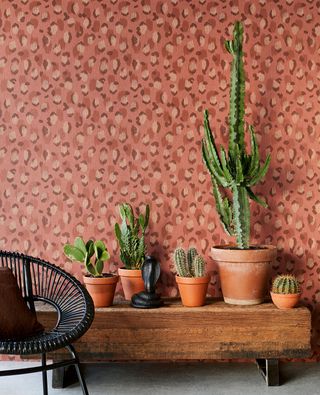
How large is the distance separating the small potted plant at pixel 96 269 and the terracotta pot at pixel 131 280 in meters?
0.07

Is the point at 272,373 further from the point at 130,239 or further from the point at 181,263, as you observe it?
the point at 130,239

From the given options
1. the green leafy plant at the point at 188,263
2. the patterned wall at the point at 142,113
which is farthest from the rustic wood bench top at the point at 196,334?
the patterned wall at the point at 142,113

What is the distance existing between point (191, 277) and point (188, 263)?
9 centimetres

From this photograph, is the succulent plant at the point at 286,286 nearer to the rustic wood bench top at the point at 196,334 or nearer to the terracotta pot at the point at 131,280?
the rustic wood bench top at the point at 196,334

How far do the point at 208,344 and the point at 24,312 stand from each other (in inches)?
39.3

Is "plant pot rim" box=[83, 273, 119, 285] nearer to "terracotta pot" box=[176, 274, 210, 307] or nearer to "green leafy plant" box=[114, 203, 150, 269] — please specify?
"green leafy plant" box=[114, 203, 150, 269]

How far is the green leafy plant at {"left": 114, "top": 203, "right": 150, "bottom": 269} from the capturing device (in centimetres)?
309

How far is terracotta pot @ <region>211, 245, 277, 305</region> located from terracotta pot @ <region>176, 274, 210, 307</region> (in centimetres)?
15

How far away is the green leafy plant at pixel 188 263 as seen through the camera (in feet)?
9.77

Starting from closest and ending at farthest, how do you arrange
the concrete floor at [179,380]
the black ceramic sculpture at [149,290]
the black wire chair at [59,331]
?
the black wire chair at [59,331] < the concrete floor at [179,380] < the black ceramic sculpture at [149,290]

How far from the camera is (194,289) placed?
2.93 metres

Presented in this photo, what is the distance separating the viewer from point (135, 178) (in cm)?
329

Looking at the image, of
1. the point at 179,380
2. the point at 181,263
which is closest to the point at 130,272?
the point at 181,263

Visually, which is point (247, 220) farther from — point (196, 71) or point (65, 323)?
point (65, 323)
